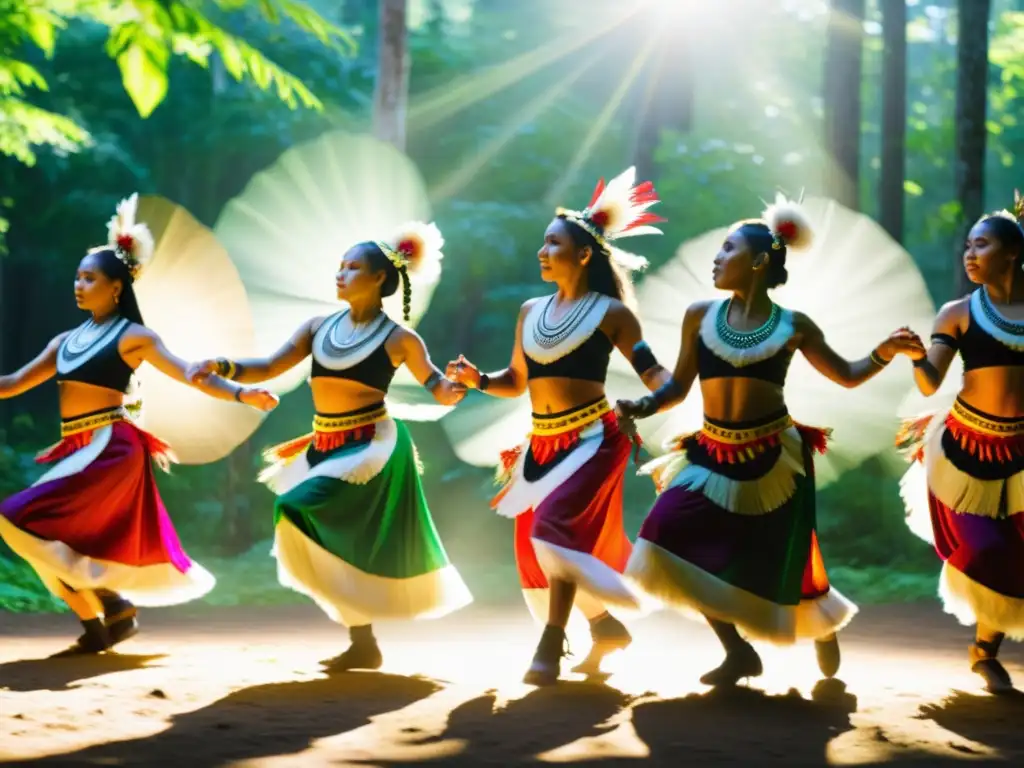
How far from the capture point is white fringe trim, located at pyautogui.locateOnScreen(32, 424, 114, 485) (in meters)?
6.01

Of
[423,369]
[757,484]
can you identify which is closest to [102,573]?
[423,369]

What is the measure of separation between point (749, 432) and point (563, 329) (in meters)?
0.92

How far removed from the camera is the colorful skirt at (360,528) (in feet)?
18.5

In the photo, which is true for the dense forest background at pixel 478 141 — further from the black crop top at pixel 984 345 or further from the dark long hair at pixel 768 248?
the black crop top at pixel 984 345

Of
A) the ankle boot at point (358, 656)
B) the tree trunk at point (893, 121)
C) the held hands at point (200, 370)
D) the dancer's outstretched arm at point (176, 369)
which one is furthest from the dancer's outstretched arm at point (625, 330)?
the tree trunk at point (893, 121)

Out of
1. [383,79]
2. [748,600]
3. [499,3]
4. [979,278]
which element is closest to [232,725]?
[748,600]

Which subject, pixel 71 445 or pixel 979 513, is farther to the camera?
pixel 71 445

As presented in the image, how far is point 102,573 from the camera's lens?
598 cm

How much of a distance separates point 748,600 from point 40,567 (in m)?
3.00

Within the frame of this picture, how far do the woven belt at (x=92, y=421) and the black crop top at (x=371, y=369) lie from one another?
0.93m

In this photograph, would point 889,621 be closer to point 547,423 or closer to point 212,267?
point 547,423

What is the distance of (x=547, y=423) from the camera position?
5.85m

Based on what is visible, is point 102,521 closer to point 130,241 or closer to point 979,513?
point 130,241

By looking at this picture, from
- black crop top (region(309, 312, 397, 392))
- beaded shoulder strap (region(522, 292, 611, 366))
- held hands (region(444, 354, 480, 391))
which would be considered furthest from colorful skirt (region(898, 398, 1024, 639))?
black crop top (region(309, 312, 397, 392))
